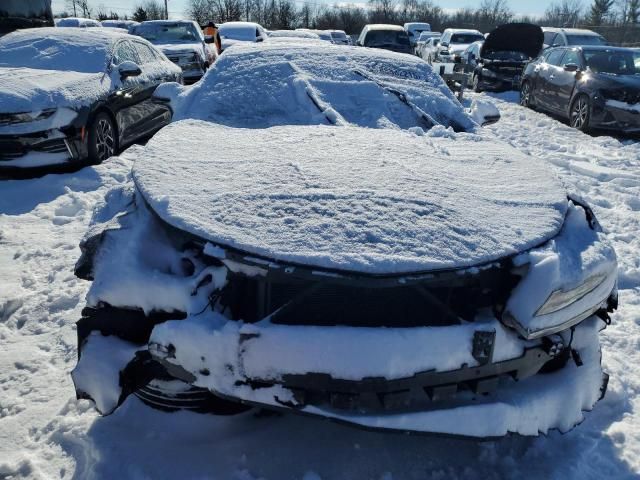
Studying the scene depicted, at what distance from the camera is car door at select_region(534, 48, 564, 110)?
1025cm

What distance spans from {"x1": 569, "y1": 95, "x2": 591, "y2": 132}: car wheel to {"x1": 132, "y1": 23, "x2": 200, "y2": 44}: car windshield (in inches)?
327

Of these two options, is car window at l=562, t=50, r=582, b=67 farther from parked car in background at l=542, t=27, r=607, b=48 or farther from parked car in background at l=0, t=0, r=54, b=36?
parked car in background at l=0, t=0, r=54, b=36

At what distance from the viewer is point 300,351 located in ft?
5.65

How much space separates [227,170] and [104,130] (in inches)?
169

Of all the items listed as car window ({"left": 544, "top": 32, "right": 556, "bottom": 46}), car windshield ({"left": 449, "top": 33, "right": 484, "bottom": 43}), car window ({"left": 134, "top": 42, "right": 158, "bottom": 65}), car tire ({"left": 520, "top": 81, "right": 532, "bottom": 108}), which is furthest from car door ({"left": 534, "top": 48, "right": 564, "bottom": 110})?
car windshield ({"left": 449, "top": 33, "right": 484, "bottom": 43})

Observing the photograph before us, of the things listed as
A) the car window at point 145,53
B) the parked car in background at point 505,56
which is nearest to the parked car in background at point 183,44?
the car window at point 145,53

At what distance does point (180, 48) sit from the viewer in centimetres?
1105

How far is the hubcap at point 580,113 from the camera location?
29.3 ft

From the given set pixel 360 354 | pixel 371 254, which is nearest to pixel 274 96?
pixel 371 254

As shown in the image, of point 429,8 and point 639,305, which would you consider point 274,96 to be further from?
point 429,8

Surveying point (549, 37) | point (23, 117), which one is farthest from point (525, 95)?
point (23, 117)

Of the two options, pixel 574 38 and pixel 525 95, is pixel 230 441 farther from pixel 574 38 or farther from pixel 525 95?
pixel 574 38

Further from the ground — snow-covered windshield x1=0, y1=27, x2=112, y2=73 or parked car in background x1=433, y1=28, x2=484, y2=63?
snow-covered windshield x1=0, y1=27, x2=112, y2=73

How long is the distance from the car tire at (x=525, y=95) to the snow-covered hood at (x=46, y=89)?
9040 mm
